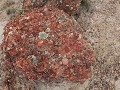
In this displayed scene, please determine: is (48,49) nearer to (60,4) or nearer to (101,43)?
(101,43)

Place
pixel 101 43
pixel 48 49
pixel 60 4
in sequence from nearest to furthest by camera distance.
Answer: pixel 48 49
pixel 101 43
pixel 60 4

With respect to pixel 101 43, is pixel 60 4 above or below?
above

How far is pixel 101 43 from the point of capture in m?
7.53

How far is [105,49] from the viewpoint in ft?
24.4

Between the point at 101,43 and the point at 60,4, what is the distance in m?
1.51

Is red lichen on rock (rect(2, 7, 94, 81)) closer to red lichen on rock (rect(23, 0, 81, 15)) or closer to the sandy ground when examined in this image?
the sandy ground

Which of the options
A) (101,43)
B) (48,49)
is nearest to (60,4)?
(101,43)

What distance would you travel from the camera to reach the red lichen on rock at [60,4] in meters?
7.80

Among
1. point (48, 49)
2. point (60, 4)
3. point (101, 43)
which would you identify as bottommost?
point (101, 43)

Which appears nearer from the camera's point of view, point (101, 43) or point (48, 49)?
point (48, 49)

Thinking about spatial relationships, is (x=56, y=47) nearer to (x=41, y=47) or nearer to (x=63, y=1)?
(x=41, y=47)

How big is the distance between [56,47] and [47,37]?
12.4 inches

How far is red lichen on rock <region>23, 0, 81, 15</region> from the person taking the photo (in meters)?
7.80

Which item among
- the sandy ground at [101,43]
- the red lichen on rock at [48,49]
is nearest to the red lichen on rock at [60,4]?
the sandy ground at [101,43]
